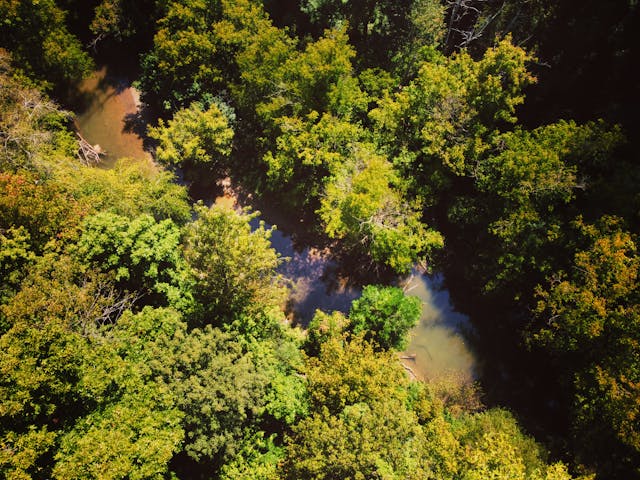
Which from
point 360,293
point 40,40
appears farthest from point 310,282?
point 40,40

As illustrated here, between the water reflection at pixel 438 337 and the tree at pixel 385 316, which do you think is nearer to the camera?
the tree at pixel 385 316

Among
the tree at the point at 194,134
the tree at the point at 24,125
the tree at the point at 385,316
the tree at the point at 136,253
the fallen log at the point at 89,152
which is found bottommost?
the tree at the point at 136,253

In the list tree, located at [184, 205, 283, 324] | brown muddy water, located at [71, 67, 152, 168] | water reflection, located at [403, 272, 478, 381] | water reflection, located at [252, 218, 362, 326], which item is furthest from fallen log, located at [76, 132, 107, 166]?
water reflection, located at [403, 272, 478, 381]

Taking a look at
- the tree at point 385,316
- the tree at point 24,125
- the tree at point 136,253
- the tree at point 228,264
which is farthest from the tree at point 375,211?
the tree at point 24,125

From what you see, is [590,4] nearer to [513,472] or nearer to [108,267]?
[513,472]

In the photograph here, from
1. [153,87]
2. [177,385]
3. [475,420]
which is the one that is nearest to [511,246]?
[475,420]

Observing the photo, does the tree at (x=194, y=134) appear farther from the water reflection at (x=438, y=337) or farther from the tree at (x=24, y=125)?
the water reflection at (x=438, y=337)

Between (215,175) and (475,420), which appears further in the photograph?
(215,175)
